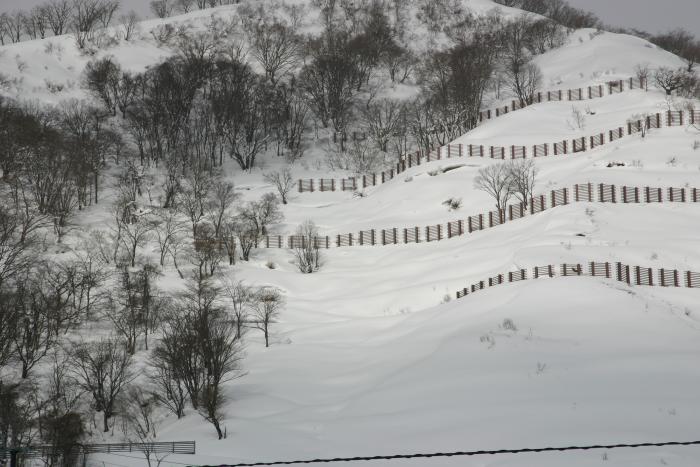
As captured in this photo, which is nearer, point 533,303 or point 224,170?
point 533,303

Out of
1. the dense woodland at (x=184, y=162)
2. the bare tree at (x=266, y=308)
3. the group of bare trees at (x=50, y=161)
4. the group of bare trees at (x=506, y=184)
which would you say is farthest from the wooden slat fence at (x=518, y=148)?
the bare tree at (x=266, y=308)

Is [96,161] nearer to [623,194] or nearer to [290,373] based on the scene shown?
[290,373]

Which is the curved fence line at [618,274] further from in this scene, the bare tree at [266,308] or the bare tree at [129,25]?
the bare tree at [129,25]

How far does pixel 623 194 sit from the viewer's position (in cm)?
3778

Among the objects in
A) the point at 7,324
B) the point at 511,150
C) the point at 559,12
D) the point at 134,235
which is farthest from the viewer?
the point at 559,12

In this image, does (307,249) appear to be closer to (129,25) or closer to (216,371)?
(216,371)

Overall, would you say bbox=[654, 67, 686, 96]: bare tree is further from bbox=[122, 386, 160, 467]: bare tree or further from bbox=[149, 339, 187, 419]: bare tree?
bbox=[122, 386, 160, 467]: bare tree

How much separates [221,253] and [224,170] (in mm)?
24936

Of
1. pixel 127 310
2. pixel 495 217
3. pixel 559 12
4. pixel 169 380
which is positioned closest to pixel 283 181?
pixel 495 217

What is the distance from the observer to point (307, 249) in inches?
1686

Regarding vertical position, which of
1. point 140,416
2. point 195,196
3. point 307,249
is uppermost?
point 195,196

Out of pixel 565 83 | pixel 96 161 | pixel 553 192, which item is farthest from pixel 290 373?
pixel 565 83

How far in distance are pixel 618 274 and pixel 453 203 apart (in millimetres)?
17817

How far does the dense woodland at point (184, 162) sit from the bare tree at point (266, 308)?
126 millimetres
